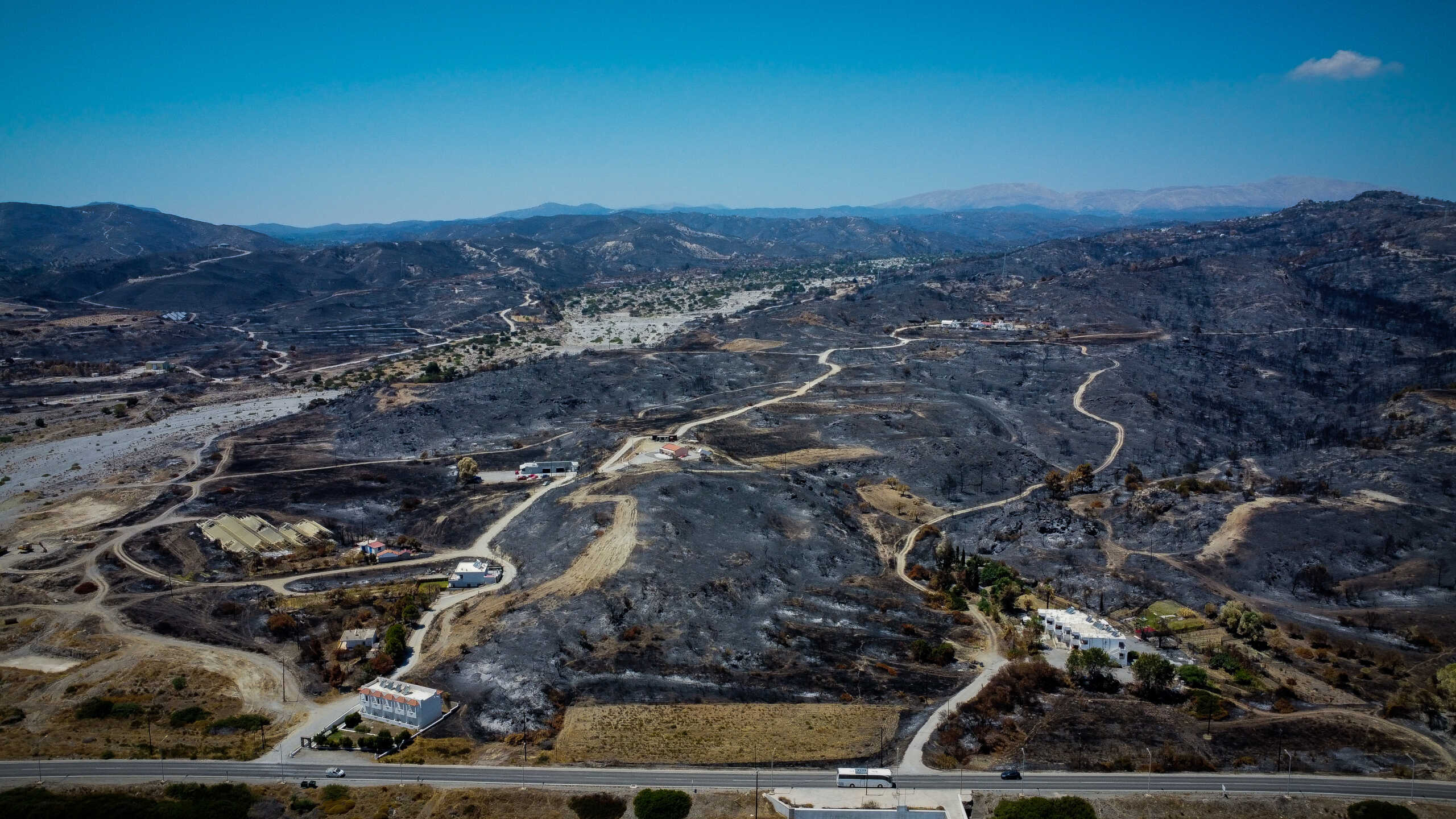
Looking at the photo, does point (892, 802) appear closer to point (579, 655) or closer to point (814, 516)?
point (579, 655)

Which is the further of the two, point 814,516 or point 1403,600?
point 814,516

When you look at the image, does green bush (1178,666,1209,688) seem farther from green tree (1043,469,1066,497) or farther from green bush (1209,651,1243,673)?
green tree (1043,469,1066,497)

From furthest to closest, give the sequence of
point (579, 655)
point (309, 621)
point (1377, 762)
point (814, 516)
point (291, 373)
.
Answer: point (291, 373) → point (814, 516) → point (309, 621) → point (579, 655) → point (1377, 762)

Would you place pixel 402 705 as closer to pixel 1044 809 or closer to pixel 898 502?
pixel 1044 809

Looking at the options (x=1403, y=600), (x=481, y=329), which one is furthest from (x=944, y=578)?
(x=481, y=329)

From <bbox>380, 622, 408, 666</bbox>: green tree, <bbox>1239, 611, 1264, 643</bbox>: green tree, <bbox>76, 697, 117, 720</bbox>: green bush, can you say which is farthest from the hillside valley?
<bbox>76, 697, 117, 720</bbox>: green bush

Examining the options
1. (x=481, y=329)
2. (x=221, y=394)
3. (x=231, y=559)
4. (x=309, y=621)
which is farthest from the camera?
(x=481, y=329)
